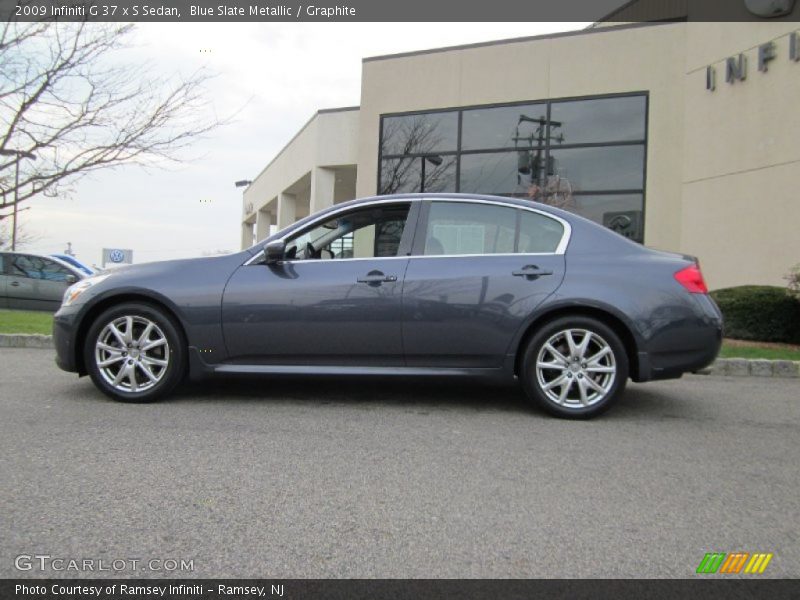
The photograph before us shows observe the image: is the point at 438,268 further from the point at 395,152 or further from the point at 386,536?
the point at 395,152

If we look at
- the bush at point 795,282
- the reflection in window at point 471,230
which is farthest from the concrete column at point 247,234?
the reflection in window at point 471,230

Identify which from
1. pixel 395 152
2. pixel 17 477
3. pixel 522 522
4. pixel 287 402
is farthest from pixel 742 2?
pixel 17 477

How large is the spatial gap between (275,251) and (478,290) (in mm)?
1487

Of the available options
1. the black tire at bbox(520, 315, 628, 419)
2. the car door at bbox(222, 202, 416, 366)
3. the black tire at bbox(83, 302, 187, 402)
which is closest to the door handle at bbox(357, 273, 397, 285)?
the car door at bbox(222, 202, 416, 366)

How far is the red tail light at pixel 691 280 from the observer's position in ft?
15.0

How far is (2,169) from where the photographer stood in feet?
39.3

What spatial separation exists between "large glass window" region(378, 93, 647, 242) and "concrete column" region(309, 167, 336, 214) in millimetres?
3202

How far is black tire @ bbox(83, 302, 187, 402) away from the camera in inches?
189

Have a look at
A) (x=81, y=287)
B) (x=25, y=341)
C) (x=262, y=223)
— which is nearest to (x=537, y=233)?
(x=81, y=287)

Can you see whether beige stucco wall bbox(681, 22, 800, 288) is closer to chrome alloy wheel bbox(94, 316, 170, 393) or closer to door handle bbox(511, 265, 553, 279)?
door handle bbox(511, 265, 553, 279)

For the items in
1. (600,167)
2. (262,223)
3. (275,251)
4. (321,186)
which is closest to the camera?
(275,251)

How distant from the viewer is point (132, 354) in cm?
485

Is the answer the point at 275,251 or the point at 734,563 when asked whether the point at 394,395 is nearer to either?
the point at 275,251

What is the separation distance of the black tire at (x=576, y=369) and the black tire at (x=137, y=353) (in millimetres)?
2528
